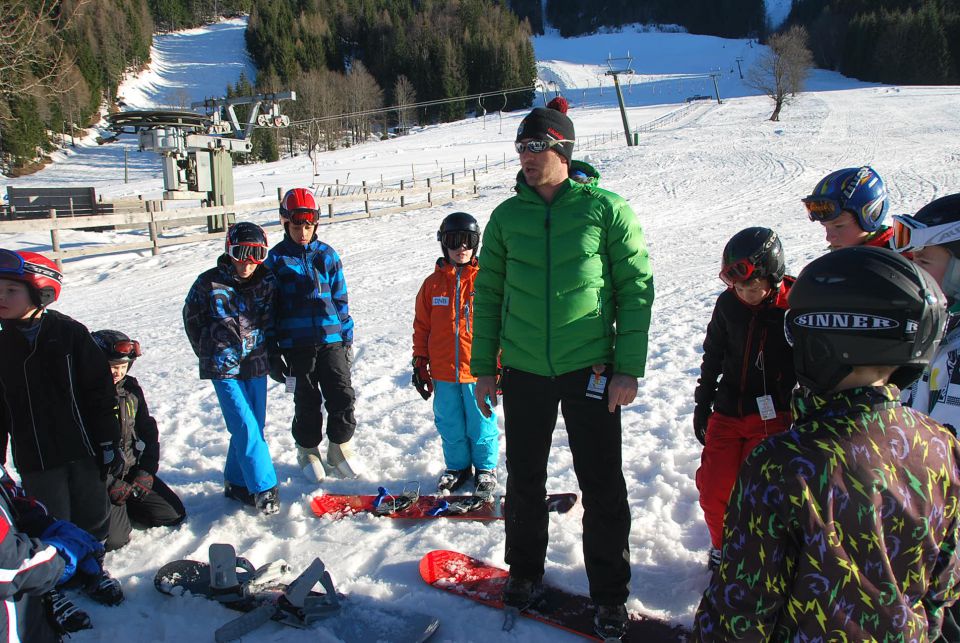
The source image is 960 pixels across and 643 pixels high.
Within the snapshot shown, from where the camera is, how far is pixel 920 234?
2.20 m

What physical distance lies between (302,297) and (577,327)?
87.9 inches

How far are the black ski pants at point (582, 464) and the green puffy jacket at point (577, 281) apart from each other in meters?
0.11

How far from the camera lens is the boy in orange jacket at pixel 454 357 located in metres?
3.92

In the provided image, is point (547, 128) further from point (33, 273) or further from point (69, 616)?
point (69, 616)

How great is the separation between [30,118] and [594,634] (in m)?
58.1

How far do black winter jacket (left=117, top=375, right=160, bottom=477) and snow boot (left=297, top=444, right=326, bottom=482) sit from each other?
0.95 metres

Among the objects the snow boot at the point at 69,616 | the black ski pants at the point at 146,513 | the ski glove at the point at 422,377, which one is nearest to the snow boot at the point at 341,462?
the ski glove at the point at 422,377

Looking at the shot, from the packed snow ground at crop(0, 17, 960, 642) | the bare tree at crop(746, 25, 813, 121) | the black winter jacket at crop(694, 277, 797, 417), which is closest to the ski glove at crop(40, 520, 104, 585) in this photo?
the packed snow ground at crop(0, 17, 960, 642)

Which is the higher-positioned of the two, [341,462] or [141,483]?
[141,483]

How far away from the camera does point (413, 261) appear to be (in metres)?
12.0

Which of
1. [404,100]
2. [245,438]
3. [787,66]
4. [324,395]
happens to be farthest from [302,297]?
[404,100]

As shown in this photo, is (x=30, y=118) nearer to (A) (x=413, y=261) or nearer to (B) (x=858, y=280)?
(A) (x=413, y=261)

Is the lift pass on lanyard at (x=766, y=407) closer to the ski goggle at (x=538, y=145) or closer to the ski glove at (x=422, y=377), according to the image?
the ski goggle at (x=538, y=145)

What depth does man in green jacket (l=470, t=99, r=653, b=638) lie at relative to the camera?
8.48 feet
